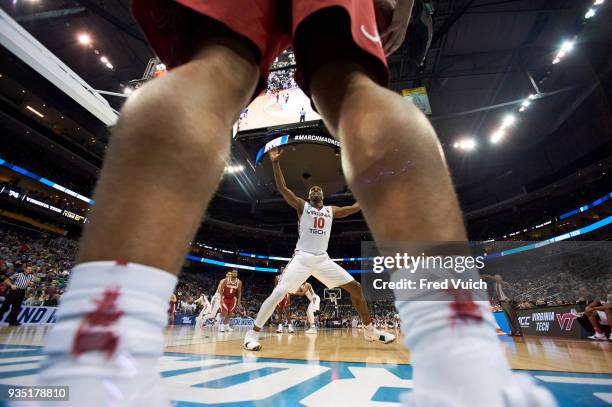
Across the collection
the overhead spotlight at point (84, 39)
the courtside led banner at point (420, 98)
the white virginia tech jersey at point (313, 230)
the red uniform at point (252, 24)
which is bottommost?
the red uniform at point (252, 24)

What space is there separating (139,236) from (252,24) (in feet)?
1.53

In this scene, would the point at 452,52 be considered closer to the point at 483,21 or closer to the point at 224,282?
the point at 483,21

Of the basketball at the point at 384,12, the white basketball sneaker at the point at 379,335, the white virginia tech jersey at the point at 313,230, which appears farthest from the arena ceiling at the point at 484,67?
the basketball at the point at 384,12

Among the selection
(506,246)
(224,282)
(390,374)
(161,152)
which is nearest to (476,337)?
(161,152)

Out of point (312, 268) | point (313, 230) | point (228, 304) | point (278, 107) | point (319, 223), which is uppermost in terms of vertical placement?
point (278, 107)

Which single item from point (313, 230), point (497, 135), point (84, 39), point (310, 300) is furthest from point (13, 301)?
point (497, 135)

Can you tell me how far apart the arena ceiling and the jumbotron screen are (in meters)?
3.30

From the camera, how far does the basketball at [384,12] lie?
85 centimetres

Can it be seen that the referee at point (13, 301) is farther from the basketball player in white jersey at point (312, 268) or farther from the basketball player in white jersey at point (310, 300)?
the basketball player in white jersey at point (312, 268)

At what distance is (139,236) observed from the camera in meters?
0.40

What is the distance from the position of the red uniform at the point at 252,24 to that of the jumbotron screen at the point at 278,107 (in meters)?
5.23

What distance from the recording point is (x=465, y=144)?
1318 cm

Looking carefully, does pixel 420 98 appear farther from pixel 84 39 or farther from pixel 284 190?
pixel 84 39

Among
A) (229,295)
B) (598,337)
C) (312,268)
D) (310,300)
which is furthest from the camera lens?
(310,300)
